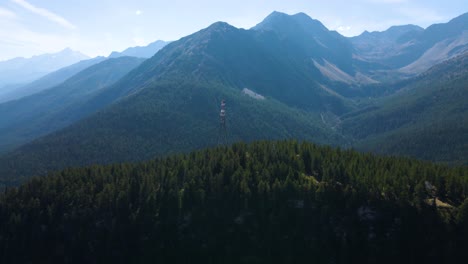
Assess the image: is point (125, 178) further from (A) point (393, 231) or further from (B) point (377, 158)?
(B) point (377, 158)

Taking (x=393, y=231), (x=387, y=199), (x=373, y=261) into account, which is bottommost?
(x=373, y=261)

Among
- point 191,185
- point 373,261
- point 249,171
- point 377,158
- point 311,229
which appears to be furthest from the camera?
point 377,158

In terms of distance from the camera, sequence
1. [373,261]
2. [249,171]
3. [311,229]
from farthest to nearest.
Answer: [249,171] < [311,229] < [373,261]

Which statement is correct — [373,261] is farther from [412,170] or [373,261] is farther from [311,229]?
[412,170]

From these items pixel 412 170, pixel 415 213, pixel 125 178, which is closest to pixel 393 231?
pixel 415 213

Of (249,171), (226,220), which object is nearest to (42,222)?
(226,220)

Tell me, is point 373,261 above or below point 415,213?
below

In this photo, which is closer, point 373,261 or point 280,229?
point 373,261
